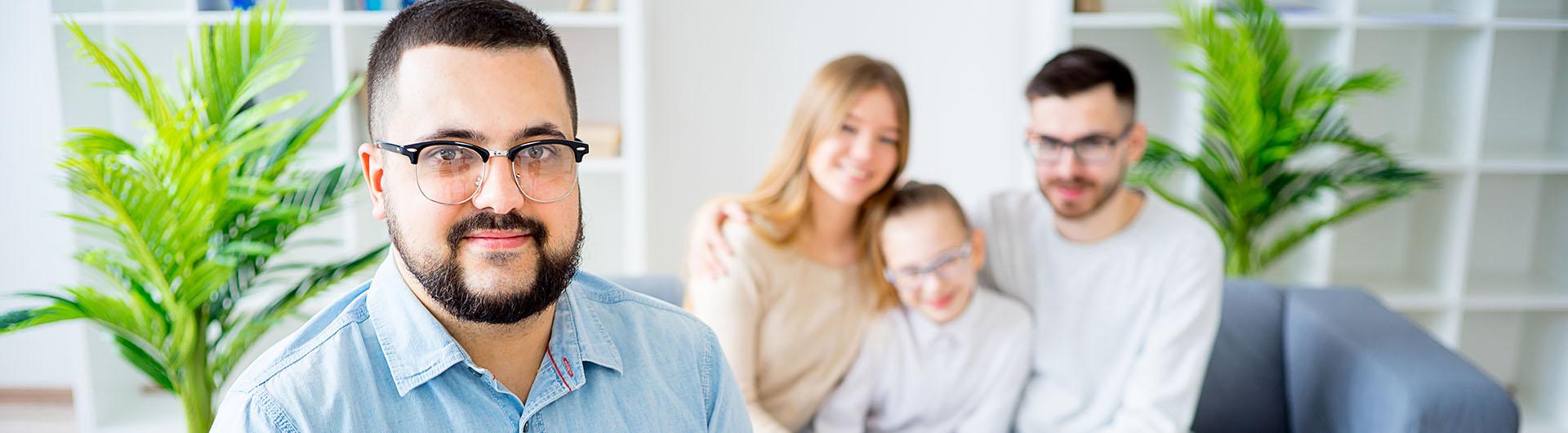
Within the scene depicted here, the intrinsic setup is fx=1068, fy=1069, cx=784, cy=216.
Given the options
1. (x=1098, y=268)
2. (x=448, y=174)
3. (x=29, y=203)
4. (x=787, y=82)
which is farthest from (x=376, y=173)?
(x=29, y=203)

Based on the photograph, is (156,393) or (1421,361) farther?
(156,393)

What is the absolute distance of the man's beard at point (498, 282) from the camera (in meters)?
1.08

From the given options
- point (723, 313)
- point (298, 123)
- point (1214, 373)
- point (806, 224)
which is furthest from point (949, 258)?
point (298, 123)

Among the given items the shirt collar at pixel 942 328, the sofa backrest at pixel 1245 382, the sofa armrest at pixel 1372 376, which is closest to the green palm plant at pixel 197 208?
the shirt collar at pixel 942 328

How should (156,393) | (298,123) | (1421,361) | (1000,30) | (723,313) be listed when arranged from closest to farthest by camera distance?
(723,313), (1421,361), (298,123), (156,393), (1000,30)

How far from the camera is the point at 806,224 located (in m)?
1.99

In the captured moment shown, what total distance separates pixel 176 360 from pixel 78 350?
87cm

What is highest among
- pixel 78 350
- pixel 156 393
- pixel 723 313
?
pixel 723 313

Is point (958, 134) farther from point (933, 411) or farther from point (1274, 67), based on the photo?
point (933, 411)

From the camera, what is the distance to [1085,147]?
1921mm

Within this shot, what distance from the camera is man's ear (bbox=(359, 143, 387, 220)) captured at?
43.8 inches

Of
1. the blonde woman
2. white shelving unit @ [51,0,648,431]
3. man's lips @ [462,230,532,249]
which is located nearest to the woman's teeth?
the blonde woman

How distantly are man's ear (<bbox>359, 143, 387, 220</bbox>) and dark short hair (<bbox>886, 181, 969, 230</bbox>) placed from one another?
1.00 meters

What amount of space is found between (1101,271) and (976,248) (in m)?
0.25
